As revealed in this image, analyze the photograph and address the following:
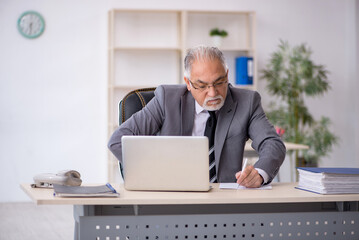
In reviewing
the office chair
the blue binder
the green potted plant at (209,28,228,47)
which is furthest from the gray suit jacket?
the green potted plant at (209,28,228,47)

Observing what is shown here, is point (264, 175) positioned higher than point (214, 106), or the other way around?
point (214, 106)

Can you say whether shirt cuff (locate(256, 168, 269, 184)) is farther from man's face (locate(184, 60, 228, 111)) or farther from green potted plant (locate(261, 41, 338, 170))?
green potted plant (locate(261, 41, 338, 170))

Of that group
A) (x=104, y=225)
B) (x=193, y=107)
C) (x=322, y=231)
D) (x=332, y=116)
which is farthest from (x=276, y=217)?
(x=332, y=116)

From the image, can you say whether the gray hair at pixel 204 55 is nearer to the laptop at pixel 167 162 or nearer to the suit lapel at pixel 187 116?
the suit lapel at pixel 187 116

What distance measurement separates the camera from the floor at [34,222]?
4.18 metres

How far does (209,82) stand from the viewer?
238 centimetres

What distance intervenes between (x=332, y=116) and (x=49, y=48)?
333 cm

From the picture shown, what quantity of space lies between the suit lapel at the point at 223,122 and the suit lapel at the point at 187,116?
0.45 feet

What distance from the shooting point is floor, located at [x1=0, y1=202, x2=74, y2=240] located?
13.7 feet

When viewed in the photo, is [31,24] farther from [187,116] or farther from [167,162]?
[167,162]

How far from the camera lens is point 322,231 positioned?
6.36ft

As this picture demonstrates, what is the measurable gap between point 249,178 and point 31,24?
4295 millimetres

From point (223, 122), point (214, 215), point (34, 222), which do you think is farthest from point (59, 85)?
point (214, 215)

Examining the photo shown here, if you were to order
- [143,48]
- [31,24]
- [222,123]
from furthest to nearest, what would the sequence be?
[31,24]
[143,48]
[222,123]
